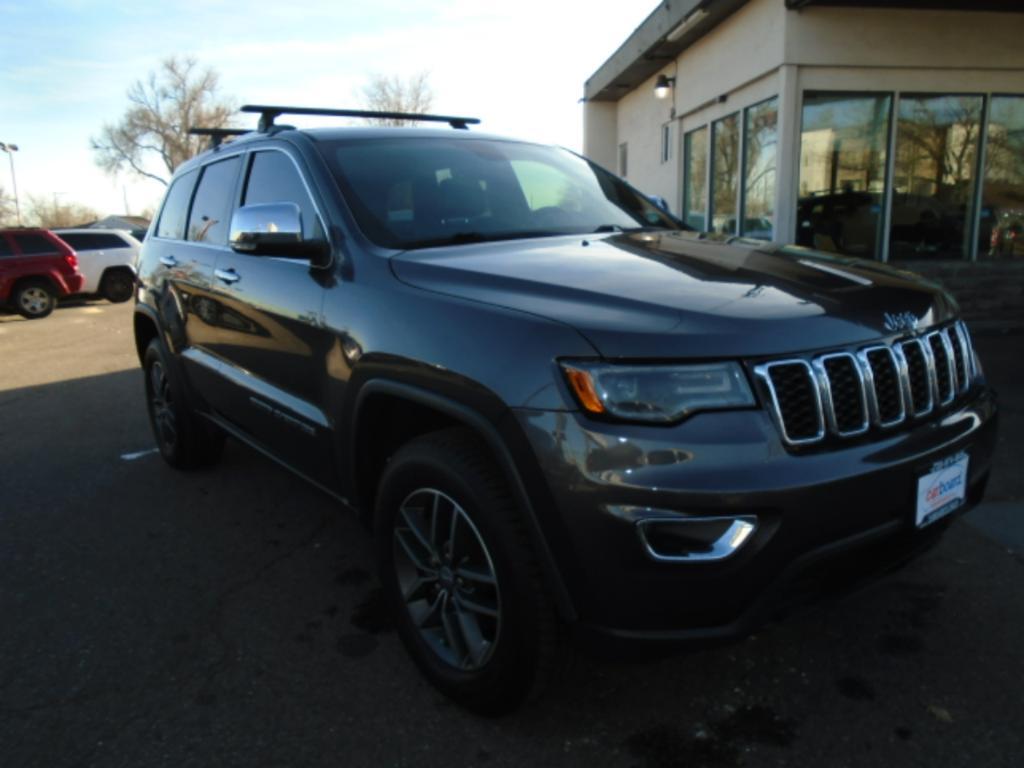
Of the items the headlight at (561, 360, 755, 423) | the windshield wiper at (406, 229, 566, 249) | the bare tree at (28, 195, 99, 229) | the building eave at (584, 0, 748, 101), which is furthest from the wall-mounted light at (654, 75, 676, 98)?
the bare tree at (28, 195, 99, 229)

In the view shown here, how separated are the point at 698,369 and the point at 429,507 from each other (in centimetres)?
96

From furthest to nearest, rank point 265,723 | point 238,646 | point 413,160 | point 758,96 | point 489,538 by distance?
point 758,96, point 413,160, point 238,646, point 265,723, point 489,538

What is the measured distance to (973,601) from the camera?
9.78 ft

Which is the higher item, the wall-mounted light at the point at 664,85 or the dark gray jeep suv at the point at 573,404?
the wall-mounted light at the point at 664,85

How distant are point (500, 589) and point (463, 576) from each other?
0.25m

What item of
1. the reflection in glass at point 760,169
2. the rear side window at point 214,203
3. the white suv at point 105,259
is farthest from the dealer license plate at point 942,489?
the white suv at point 105,259

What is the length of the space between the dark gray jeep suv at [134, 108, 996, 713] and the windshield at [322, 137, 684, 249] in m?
0.02

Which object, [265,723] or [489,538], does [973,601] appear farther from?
[265,723]

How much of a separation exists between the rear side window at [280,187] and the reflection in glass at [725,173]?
879 cm

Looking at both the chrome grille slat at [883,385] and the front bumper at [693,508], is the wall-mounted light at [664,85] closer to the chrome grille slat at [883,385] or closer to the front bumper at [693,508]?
the chrome grille slat at [883,385]

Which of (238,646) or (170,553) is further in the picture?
(170,553)

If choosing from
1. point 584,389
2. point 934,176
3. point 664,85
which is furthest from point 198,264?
point 664,85

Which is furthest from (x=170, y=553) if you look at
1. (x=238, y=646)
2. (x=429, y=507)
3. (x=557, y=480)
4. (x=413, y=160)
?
(x=557, y=480)

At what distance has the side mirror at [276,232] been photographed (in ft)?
9.04
